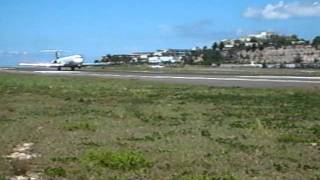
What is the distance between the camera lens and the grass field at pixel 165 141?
1245cm

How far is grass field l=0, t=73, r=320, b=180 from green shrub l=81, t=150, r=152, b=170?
0.02 metres

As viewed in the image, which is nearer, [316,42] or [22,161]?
[22,161]

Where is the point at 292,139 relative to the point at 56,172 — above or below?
below

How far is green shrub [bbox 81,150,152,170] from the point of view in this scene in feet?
41.9

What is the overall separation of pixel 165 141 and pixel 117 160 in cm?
357

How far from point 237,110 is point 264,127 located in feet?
23.9

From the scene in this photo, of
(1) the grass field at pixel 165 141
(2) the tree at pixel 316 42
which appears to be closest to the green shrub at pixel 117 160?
(1) the grass field at pixel 165 141

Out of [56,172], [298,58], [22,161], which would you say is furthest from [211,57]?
[56,172]

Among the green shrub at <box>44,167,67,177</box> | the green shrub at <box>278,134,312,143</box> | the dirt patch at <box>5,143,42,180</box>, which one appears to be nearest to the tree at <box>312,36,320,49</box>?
the green shrub at <box>278,134,312,143</box>

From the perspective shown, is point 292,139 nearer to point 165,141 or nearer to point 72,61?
point 165,141

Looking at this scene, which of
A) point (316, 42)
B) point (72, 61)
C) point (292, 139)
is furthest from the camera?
point (316, 42)

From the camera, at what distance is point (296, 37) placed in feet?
630

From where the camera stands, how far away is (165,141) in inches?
653

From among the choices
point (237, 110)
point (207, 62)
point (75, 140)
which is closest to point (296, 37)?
point (207, 62)
